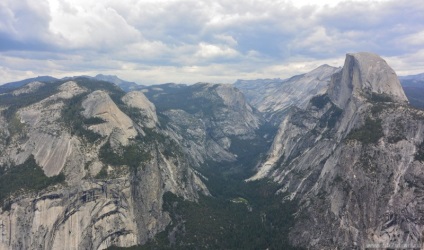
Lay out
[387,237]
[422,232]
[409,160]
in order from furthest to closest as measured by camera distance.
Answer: [409,160]
[387,237]
[422,232]

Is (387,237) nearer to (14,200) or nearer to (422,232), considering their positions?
(422,232)

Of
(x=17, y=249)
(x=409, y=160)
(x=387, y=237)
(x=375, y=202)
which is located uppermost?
(x=409, y=160)

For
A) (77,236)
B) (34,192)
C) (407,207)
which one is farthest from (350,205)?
(34,192)

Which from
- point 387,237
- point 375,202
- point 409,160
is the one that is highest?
point 409,160

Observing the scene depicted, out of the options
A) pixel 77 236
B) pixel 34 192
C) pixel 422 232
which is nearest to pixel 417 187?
pixel 422 232

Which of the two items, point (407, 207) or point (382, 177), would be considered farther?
point (382, 177)

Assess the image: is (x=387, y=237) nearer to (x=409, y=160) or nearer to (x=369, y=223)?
(x=369, y=223)

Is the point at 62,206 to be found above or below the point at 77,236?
above

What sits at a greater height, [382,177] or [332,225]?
[382,177]

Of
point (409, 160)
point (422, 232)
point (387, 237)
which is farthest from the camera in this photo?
point (409, 160)

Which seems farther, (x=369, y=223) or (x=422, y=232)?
(x=369, y=223)
